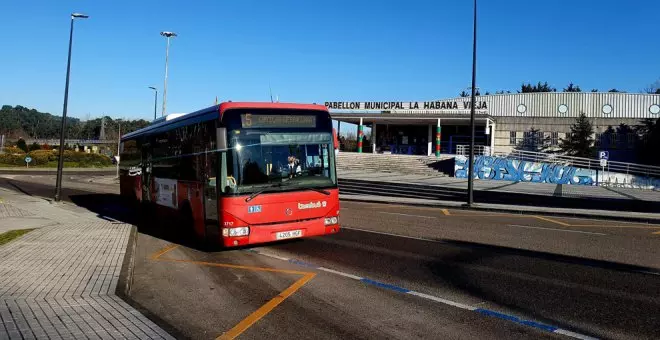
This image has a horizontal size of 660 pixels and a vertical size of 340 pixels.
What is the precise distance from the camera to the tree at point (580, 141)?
4519cm

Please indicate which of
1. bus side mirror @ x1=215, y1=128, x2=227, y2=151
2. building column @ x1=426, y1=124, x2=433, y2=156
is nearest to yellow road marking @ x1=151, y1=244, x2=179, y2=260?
bus side mirror @ x1=215, y1=128, x2=227, y2=151

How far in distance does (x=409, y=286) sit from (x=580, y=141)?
43.5 metres

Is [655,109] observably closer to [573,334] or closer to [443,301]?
[443,301]

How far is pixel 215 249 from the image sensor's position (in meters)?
11.2

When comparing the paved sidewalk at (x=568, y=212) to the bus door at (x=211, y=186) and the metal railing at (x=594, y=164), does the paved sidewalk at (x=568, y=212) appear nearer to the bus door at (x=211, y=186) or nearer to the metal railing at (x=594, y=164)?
the bus door at (x=211, y=186)

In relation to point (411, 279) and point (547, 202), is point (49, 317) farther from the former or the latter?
point (547, 202)

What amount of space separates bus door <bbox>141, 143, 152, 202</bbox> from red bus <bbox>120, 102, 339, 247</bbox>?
15.0ft

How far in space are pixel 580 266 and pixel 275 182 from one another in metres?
5.61

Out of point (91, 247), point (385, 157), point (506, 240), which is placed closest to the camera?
point (91, 247)

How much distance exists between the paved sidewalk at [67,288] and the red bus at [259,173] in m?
1.92

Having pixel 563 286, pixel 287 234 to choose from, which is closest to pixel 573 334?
pixel 563 286

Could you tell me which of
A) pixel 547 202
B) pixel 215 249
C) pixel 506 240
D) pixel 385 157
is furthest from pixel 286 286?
pixel 385 157

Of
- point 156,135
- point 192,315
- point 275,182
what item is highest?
point 156,135

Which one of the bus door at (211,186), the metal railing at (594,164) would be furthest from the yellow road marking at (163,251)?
the metal railing at (594,164)
